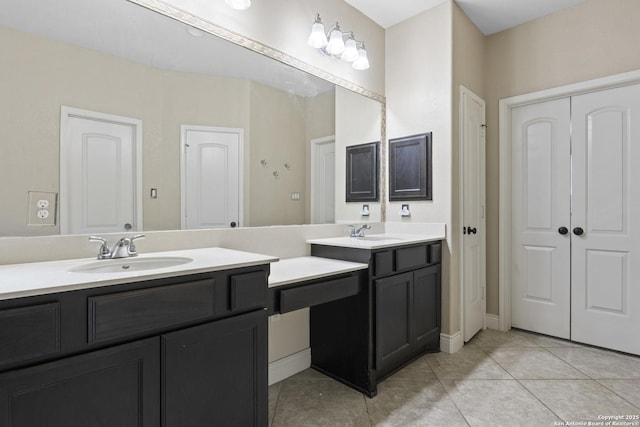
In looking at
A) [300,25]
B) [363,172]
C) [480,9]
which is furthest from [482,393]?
[480,9]

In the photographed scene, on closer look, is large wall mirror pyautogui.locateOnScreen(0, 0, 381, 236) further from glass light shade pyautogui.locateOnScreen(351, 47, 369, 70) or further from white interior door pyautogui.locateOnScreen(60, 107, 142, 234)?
glass light shade pyautogui.locateOnScreen(351, 47, 369, 70)

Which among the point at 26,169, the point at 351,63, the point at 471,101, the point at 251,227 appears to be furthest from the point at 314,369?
the point at 471,101

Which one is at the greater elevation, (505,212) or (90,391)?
(505,212)

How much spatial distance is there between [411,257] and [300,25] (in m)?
1.73

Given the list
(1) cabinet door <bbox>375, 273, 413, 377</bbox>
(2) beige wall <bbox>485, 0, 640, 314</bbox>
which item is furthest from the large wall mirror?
(2) beige wall <bbox>485, 0, 640, 314</bbox>

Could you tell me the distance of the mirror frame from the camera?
167cm

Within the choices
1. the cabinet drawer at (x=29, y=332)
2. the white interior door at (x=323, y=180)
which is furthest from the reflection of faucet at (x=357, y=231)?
the cabinet drawer at (x=29, y=332)

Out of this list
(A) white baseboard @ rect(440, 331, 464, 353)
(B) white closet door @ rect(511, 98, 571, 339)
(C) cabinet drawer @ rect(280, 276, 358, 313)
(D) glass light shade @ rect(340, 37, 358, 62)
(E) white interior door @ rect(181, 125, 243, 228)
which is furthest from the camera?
(B) white closet door @ rect(511, 98, 571, 339)

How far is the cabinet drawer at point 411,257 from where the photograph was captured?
2.22 metres

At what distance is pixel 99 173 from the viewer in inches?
59.2

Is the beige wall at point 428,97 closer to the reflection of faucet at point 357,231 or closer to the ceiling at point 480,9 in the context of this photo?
the ceiling at point 480,9

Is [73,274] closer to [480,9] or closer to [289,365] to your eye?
[289,365]

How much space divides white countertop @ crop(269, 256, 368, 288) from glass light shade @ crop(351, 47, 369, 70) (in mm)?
1519

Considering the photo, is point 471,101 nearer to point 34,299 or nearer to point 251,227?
point 251,227
